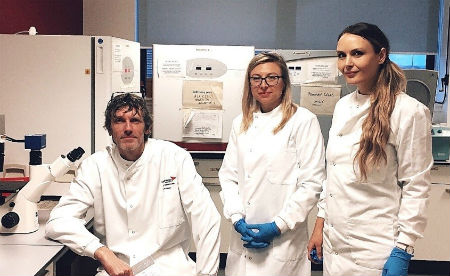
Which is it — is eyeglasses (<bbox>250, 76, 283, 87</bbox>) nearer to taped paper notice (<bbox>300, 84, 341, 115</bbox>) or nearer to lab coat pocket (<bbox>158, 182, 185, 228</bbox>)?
lab coat pocket (<bbox>158, 182, 185, 228</bbox>)

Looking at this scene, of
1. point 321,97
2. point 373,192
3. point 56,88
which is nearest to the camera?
point 373,192

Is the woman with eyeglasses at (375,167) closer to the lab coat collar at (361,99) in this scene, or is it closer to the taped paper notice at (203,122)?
the lab coat collar at (361,99)

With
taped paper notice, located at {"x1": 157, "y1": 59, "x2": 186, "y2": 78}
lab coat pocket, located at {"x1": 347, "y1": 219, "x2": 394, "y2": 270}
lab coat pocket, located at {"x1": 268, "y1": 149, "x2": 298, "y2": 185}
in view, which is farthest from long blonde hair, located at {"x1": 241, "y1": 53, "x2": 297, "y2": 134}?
taped paper notice, located at {"x1": 157, "y1": 59, "x2": 186, "y2": 78}

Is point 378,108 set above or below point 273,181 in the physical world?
above

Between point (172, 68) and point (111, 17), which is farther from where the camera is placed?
point (111, 17)

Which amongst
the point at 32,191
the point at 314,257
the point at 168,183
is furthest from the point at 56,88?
the point at 314,257

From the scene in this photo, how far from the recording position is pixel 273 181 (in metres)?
2.21

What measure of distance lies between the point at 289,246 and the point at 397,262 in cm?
58

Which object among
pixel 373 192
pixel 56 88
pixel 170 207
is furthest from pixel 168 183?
pixel 56 88

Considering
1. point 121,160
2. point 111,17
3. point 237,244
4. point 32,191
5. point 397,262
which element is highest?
point 111,17

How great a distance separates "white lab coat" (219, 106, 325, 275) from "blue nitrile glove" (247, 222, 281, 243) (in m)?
0.03

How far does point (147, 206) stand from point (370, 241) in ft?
2.75

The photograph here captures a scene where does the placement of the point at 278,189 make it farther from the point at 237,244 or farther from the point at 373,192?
the point at 373,192

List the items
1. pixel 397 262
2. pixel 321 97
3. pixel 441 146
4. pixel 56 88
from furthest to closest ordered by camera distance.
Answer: pixel 321 97 < pixel 441 146 < pixel 56 88 < pixel 397 262
